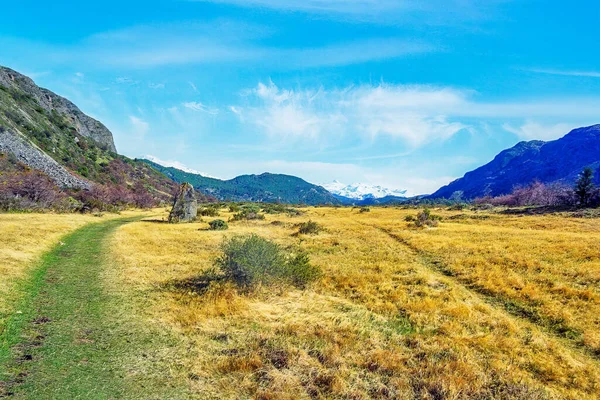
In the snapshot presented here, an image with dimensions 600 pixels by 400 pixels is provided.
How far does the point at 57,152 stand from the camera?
8725 cm

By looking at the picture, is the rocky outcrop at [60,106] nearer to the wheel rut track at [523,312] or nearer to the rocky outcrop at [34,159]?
the rocky outcrop at [34,159]

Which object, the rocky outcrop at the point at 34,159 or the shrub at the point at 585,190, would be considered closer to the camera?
the rocky outcrop at the point at 34,159

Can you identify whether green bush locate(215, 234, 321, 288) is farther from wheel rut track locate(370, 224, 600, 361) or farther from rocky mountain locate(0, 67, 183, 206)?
rocky mountain locate(0, 67, 183, 206)

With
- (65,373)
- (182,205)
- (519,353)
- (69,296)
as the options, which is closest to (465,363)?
(519,353)

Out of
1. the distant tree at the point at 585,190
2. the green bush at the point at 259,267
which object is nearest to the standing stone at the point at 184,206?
the green bush at the point at 259,267

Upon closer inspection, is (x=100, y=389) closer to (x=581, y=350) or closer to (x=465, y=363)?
(x=465, y=363)

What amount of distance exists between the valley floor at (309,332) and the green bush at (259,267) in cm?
64

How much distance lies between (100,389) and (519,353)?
10781mm

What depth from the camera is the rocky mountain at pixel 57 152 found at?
5903 centimetres

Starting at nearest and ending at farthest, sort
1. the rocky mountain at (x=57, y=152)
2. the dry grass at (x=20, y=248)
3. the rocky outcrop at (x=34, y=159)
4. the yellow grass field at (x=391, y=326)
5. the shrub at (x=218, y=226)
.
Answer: the yellow grass field at (x=391, y=326)
the dry grass at (x=20, y=248)
the shrub at (x=218, y=226)
the rocky mountain at (x=57, y=152)
the rocky outcrop at (x=34, y=159)

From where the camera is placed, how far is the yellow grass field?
772cm

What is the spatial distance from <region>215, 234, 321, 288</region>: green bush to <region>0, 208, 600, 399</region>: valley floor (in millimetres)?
638

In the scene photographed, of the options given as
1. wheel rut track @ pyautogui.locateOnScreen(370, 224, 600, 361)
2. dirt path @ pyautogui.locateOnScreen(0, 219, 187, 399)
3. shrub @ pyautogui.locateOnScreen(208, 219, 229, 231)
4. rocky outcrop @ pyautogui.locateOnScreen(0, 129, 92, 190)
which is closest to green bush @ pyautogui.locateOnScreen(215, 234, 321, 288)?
dirt path @ pyautogui.locateOnScreen(0, 219, 187, 399)

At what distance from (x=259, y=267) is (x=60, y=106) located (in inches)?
6777
